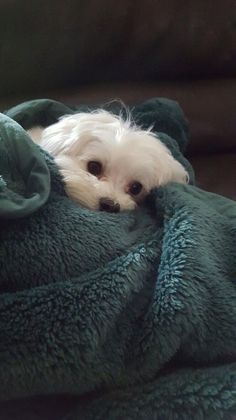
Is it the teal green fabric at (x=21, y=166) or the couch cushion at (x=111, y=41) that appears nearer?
the teal green fabric at (x=21, y=166)

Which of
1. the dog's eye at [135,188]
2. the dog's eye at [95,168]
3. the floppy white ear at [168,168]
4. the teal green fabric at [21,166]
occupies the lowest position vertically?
the dog's eye at [135,188]

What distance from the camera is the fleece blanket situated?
706 millimetres

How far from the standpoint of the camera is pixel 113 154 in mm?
1206

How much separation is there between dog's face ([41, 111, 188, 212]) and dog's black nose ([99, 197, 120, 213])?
0.06m

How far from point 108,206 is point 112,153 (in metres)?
0.21

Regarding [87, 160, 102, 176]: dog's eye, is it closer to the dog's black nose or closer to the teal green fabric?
the dog's black nose

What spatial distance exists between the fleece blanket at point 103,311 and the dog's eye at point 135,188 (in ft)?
1.02

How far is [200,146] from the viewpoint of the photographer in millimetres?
1516

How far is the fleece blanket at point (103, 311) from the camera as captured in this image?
2.32 feet

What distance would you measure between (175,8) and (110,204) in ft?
1.96

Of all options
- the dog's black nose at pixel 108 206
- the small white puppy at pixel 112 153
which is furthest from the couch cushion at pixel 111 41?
the dog's black nose at pixel 108 206

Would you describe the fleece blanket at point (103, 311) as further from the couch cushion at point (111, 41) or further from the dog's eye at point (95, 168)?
the couch cushion at point (111, 41)

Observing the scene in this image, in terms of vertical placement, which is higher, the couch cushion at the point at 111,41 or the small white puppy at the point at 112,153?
the couch cushion at the point at 111,41

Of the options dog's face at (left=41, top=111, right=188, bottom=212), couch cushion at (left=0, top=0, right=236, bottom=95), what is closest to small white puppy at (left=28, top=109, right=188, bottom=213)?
dog's face at (left=41, top=111, right=188, bottom=212)
